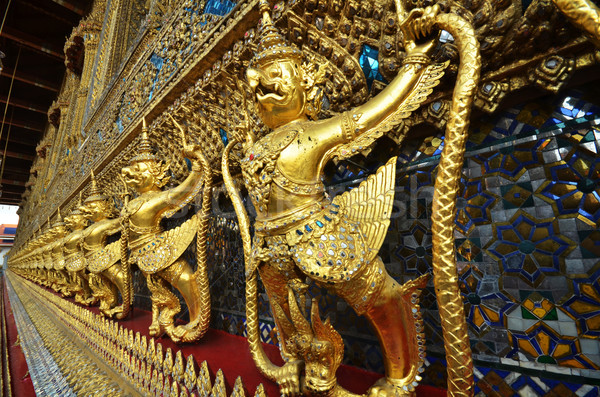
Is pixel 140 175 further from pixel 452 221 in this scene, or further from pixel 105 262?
pixel 452 221

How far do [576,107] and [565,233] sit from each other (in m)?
0.21

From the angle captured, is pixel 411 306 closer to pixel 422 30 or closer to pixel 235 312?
pixel 422 30

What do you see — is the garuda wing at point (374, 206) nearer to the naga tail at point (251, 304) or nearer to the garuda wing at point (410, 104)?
the garuda wing at point (410, 104)

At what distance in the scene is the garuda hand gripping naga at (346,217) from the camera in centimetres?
43

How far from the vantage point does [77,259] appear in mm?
1980

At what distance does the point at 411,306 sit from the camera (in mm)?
495

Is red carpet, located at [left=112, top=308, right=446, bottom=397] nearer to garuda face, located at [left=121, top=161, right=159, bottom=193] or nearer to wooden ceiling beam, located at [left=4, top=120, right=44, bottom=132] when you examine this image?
garuda face, located at [left=121, top=161, right=159, bottom=193]

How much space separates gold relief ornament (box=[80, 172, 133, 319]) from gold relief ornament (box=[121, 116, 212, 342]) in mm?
301

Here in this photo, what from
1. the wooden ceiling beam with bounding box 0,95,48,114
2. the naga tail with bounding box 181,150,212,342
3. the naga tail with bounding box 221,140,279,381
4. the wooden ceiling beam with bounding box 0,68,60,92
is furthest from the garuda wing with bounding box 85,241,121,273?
the wooden ceiling beam with bounding box 0,95,48,114

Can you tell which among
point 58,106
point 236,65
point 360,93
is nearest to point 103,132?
point 236,65

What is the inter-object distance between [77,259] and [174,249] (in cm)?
139

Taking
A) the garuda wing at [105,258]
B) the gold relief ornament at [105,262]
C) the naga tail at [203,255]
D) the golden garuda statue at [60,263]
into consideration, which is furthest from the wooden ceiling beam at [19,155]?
the naga tail at [203,255]

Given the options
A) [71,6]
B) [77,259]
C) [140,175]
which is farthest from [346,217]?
[71,6]

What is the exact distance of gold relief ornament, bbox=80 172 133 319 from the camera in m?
1.48
